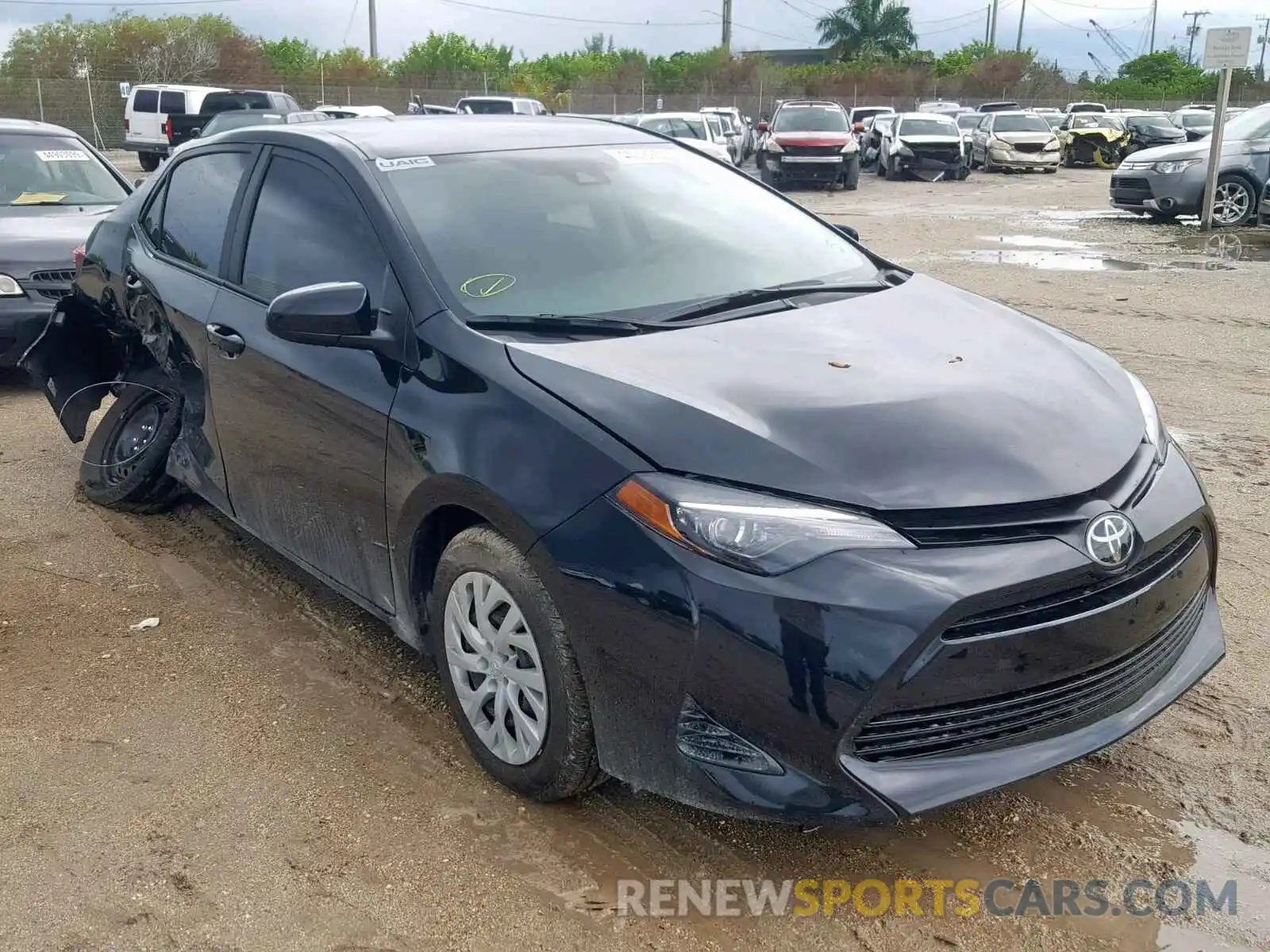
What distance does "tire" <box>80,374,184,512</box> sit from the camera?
196 inches

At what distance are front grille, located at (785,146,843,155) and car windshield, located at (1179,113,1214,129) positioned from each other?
15.8 metres

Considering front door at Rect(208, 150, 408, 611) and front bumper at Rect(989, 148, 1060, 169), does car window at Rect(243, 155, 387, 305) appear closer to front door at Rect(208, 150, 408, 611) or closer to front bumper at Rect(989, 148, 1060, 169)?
front door at Rect(208, 150, 408, 611)

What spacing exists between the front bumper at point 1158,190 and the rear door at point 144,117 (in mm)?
20032

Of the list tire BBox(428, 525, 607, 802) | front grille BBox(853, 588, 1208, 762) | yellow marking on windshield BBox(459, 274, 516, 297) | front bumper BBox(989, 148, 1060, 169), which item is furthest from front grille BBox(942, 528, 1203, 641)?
front bumper BBox(989, 148, 1060, 169)

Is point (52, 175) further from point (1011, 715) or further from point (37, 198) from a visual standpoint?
point (1011, 715)

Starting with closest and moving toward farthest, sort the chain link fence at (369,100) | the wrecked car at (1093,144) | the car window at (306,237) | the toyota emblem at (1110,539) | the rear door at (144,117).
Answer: the toyota emblem at (1110,539) → the car window at (306,237) → the rear door at (144,117) → the wrecked car at (1093,144) → the chain link fence at (369,100)

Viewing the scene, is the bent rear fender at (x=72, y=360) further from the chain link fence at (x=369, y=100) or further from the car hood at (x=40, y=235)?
the chain link fence at (x=369, y=100)

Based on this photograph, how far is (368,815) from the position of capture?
9.87 ft

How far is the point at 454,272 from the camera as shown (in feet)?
11.0

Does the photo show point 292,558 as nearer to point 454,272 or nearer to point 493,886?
Answer: point 454,272

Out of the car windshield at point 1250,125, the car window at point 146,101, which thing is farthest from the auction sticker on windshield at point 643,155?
the car window at point 146,101

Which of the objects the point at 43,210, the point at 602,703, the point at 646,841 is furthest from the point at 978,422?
the point at 43,210

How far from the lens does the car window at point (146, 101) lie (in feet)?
87.0

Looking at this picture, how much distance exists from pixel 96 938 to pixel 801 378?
2032mm
